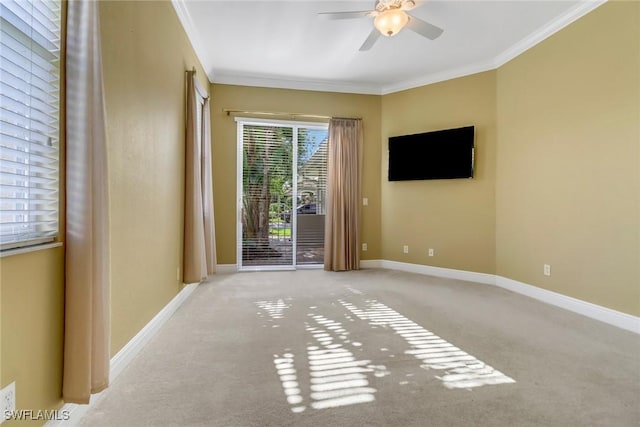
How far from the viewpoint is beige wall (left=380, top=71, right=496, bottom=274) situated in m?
4.42

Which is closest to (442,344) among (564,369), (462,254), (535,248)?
(564,369)

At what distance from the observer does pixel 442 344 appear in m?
2.43

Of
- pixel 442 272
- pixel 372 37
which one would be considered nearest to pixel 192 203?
pixel 372 37

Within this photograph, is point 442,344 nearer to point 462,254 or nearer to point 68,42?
point 462,254

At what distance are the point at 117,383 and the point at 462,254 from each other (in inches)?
167

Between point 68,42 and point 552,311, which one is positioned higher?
point 68,42

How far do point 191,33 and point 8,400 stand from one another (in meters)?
3.59

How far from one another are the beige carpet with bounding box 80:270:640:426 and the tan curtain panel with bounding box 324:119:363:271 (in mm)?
1670

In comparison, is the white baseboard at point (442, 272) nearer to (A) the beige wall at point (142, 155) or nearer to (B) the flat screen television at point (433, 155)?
(B) the flat screen television at point (433, 155)

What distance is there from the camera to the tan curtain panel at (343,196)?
5090 millimetres

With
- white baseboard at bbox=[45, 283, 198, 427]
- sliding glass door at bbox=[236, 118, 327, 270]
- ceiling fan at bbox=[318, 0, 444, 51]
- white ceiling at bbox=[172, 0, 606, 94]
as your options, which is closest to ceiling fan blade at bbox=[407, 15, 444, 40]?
ceiling fan at bbox=[318, 0, 444, 51]

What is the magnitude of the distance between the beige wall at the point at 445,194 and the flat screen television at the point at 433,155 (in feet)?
0.47

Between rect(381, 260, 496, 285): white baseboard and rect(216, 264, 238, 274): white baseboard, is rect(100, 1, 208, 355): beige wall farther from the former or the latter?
rect(381, 260, 496, 285): white baseboard

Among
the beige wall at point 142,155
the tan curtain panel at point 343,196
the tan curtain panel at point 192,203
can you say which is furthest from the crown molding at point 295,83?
the beige wall at point 142,155
